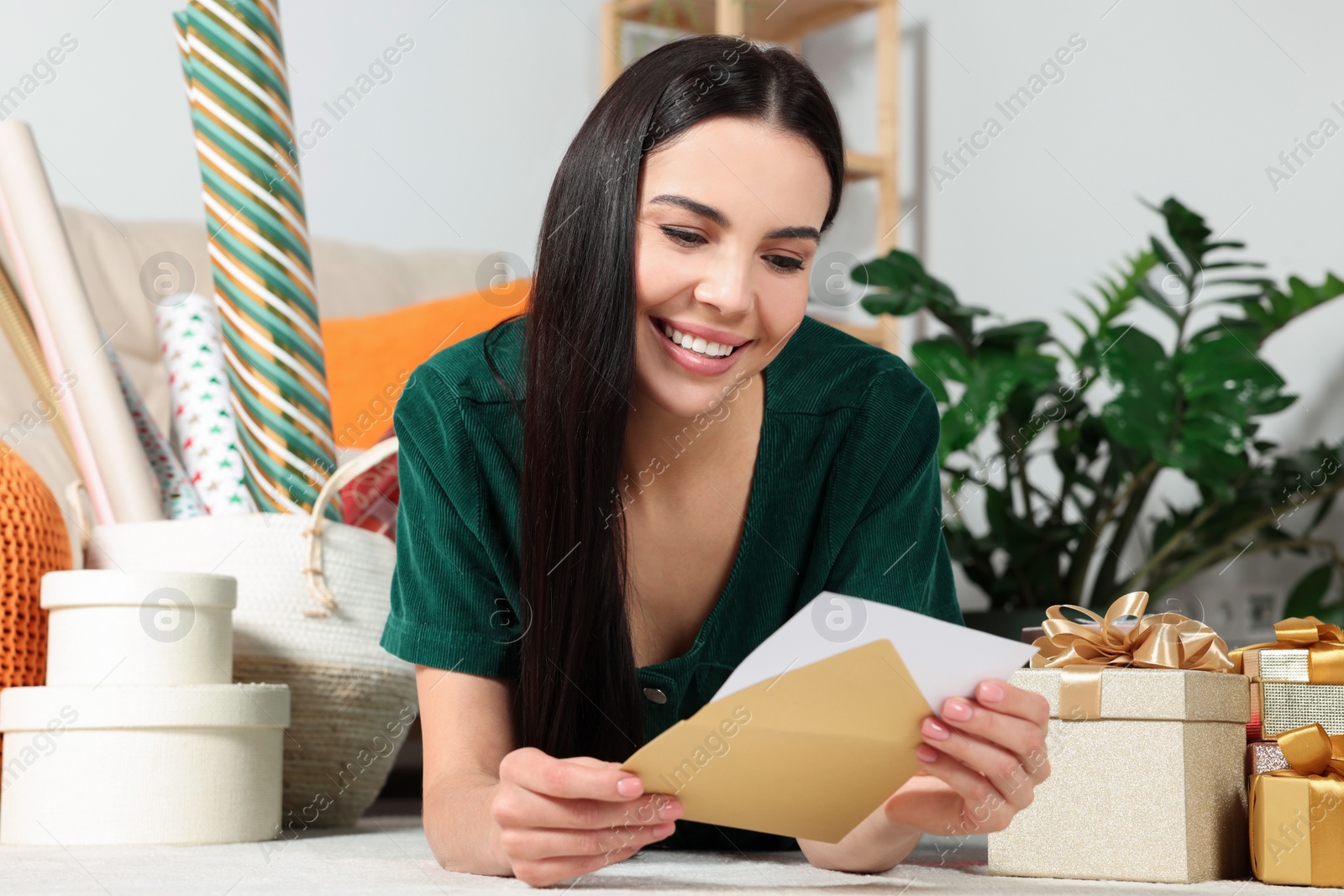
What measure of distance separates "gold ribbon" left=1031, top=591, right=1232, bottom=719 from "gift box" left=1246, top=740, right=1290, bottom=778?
60 mm

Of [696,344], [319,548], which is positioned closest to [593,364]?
[696,344]

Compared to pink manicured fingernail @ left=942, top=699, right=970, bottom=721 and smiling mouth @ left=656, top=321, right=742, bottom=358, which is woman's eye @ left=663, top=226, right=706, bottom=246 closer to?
smiling mouth @ left=656, top=321, right=742, bottom=358

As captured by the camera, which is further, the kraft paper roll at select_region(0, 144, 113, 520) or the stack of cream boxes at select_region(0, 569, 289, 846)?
the kraft paper roll at select_region(0, 144, 113, 520)

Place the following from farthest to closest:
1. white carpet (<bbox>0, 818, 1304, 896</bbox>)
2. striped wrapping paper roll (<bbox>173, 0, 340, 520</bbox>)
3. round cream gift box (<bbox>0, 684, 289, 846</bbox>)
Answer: striped wrapping paper roll (<bbox>173, 0, 340, 520</bbox>)
round cream gift box (<bbox>0, 684, 289, 846</bbox>)
white carpet (<bbox>0, 818, 1304, 896</bbox>)

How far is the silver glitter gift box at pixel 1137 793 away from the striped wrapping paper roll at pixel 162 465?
855 millimetres

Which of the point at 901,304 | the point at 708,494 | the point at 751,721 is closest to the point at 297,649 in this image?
the point at 708,494

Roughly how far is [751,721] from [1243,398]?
55.0 inches

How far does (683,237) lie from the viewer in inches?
34.7

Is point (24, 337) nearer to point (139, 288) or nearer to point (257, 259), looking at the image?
point (257, 259)

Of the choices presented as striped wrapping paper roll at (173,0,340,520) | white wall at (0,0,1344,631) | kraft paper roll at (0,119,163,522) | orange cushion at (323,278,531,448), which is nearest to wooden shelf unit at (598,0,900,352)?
white wall at (0,0,1344,631)

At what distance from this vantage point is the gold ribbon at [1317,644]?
957 millimetres

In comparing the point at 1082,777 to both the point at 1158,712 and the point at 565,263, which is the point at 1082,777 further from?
the point at 565,263

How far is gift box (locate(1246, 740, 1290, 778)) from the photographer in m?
0.96

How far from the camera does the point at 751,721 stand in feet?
2.08
